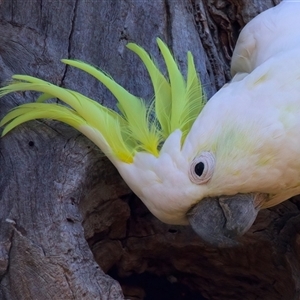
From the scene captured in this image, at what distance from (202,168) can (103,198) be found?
0.40 metres

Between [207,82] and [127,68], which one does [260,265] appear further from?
[127,68]

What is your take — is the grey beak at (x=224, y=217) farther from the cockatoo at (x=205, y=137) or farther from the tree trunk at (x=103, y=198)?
the tree trunk at (x=103, y=198)

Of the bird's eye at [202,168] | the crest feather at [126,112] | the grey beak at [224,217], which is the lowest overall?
the grey beak at [224,217]

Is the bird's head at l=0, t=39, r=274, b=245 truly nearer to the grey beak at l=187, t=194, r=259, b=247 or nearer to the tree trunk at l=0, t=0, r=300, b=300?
the grey beak at l=187, t=194, r=259, b=247

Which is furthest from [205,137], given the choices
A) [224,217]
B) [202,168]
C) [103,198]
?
[103,198]

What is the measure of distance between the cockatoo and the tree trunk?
0.11m

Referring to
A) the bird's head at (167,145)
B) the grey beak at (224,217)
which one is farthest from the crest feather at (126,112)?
the grey beak at (224,217)

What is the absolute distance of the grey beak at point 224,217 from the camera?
1504 mm

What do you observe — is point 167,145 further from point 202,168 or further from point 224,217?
point 224,217

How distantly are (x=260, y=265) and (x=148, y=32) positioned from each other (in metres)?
0.82

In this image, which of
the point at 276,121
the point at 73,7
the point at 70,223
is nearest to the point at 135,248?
the point at 70,223

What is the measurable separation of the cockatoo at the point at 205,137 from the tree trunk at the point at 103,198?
113mm

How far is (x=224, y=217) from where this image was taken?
152 cm

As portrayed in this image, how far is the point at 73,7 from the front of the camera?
2061 millimetres
